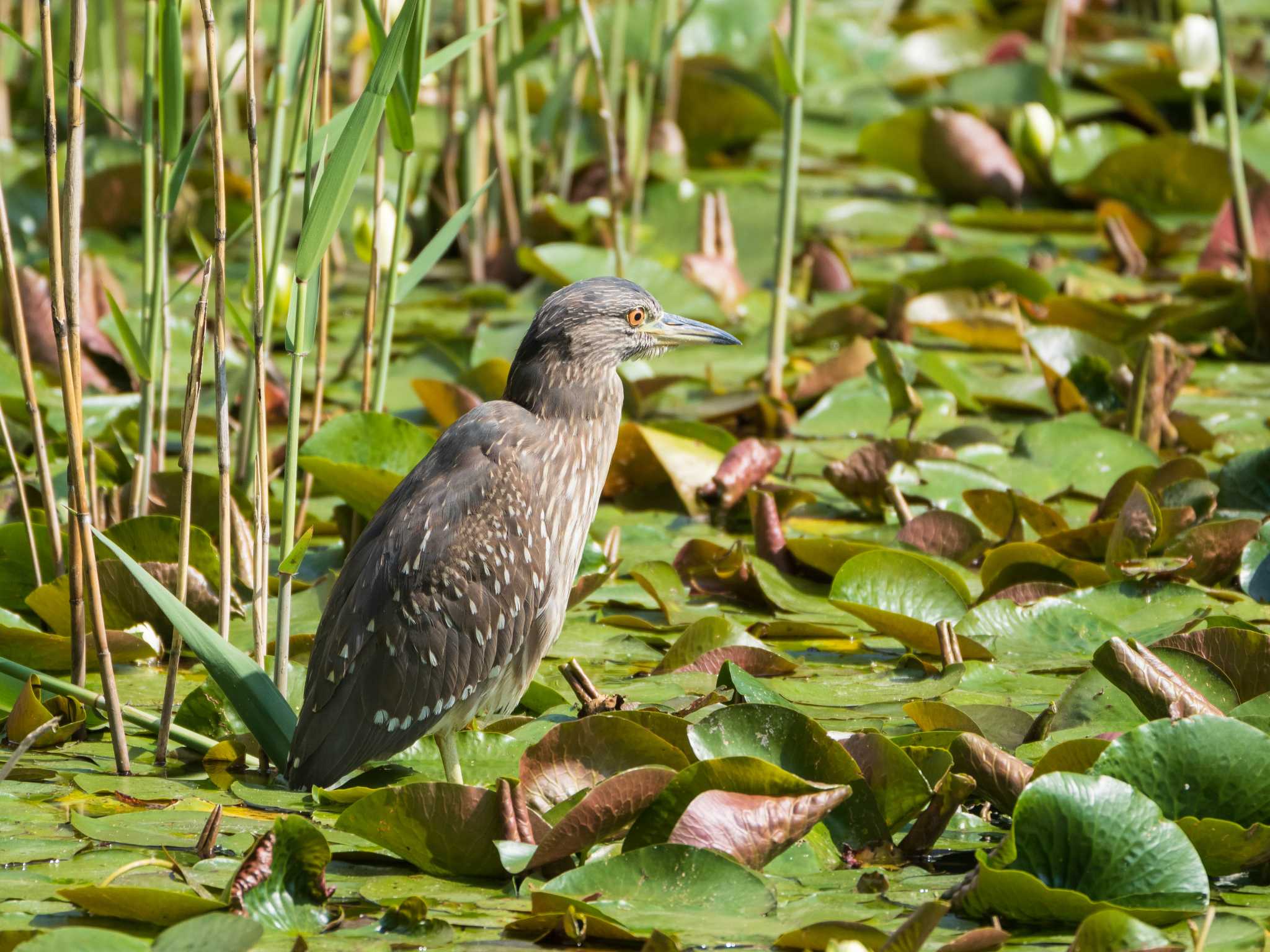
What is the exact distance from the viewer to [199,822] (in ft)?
10.7

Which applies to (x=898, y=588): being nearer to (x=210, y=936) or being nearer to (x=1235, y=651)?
(x=1235, y=651)

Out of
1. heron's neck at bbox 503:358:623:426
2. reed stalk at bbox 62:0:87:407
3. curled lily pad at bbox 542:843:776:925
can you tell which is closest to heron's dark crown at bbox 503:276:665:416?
heron's neck at bbox 503:358:623:426

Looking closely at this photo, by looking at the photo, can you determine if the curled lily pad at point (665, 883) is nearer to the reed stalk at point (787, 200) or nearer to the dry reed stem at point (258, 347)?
the dry reed stem at point (258, 347)

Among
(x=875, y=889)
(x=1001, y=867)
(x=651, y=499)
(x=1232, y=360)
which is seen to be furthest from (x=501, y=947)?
(x=1232, y=360)

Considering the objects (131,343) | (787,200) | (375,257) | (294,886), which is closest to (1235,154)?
(787,200)

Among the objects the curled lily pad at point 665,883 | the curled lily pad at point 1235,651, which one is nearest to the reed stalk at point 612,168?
the curled lily pad at point 1235,651

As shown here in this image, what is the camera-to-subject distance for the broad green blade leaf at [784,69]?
5.49 m

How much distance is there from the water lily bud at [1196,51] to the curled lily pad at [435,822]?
7.70 metres

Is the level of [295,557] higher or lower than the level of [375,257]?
lower

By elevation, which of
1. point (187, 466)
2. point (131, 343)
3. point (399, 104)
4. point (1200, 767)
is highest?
point (399, 104)

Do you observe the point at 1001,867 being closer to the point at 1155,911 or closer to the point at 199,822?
the point at 1155,911

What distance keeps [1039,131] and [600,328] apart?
18.3ft

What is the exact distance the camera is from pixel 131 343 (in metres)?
3.99

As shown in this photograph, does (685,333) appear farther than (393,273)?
Yes
